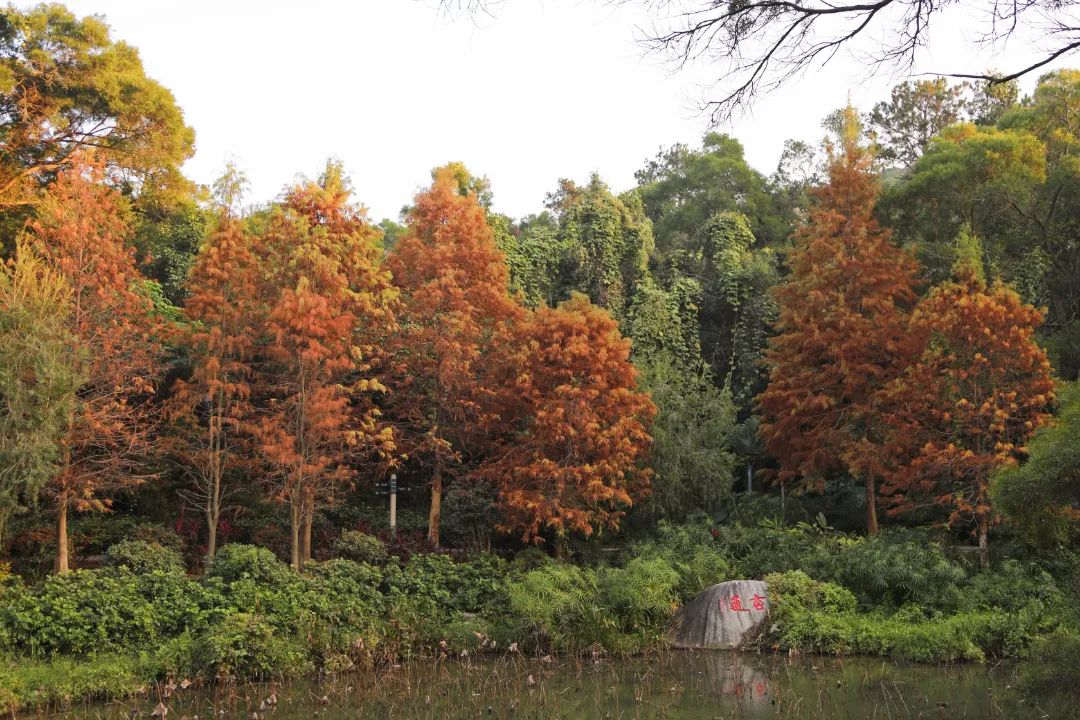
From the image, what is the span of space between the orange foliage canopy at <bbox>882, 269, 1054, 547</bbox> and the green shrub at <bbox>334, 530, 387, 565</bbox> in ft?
27.9

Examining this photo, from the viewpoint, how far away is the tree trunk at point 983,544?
15.4 meters

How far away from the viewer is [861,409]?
1728 cm

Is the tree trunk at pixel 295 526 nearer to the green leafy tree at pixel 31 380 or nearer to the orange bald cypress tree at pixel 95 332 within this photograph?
the orange bald cypress tree at pixel 95 332

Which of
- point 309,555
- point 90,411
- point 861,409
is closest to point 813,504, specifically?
point 861,409

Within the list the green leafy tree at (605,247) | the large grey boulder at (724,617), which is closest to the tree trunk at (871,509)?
the large grey boulder at (724,617)

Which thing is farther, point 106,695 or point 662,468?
point 662,468

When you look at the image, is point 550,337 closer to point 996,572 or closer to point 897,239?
point 996,572

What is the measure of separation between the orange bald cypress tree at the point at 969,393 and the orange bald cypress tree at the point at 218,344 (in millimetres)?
10778

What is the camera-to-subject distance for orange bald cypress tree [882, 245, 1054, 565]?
15531 mm

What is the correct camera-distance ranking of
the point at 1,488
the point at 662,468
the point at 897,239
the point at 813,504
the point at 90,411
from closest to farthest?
the point at 1,488
the point at 90,411
the point at 662,468
the point at 813,504
the point at 897,239

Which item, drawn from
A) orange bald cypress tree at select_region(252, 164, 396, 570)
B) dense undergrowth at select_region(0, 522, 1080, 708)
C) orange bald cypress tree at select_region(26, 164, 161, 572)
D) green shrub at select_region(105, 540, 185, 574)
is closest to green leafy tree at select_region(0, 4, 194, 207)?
orange bald cypress tree at select_region(26, 164, 161, 572)

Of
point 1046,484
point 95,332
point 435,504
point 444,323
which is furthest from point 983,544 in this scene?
point 95,332

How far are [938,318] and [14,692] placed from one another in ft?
45.8

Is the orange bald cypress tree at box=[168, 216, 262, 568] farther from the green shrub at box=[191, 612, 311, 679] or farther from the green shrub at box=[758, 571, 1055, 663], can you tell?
the green shrub at box=[758, 571, 1055, 663]
